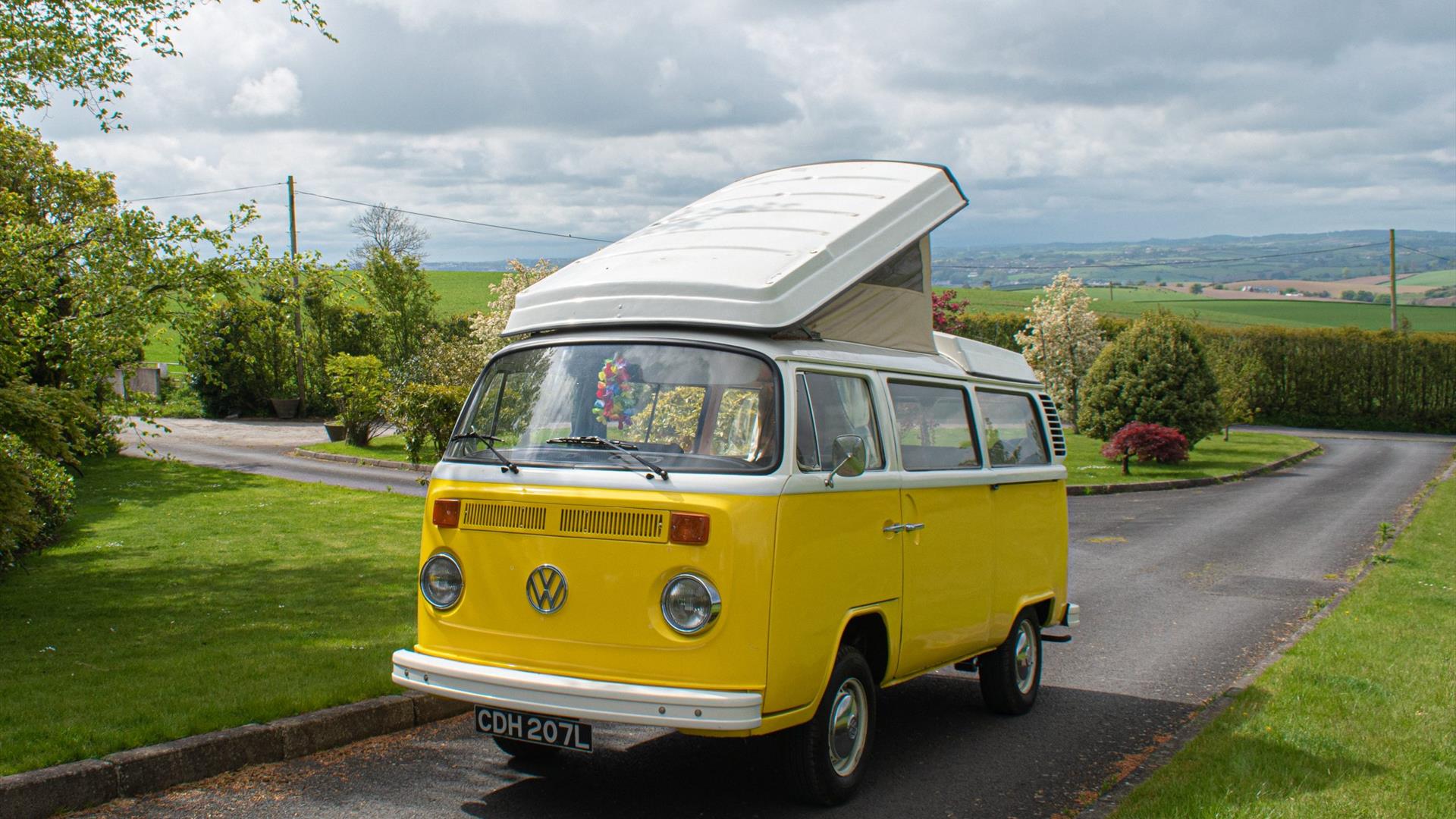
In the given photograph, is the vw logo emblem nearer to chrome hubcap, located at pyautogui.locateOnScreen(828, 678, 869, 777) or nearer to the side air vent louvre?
chrome hubcap, located at pyautogui.locateOnScreen(828, 678, 869, 777)

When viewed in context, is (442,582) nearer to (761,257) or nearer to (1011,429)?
(761,257)

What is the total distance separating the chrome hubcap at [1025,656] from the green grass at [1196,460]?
16.9m

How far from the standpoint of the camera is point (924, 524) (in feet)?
21.9

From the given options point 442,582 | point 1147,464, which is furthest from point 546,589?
point 1147,464

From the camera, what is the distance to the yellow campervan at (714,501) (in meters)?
5.28

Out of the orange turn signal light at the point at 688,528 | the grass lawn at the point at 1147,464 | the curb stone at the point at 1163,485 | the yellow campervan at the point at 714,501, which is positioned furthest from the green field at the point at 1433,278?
the orange turn signal light at the point at 688,528

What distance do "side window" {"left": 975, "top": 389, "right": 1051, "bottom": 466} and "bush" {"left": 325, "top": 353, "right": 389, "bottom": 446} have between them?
25.9 metres

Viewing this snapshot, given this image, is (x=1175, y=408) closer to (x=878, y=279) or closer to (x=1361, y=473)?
(x=1361, y=473)

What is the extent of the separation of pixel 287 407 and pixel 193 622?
40019mm

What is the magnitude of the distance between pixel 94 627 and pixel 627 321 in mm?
6092

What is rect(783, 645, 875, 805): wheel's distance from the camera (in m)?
5.70

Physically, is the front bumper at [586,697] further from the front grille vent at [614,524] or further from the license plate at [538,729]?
the front grille vent at [614,524]

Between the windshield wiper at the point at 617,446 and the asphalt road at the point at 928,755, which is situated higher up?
the windshield wiper at the point at 617,446

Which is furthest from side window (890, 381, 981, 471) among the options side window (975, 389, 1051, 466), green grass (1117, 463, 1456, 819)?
green grass (1117, 463, 1456, 819)
